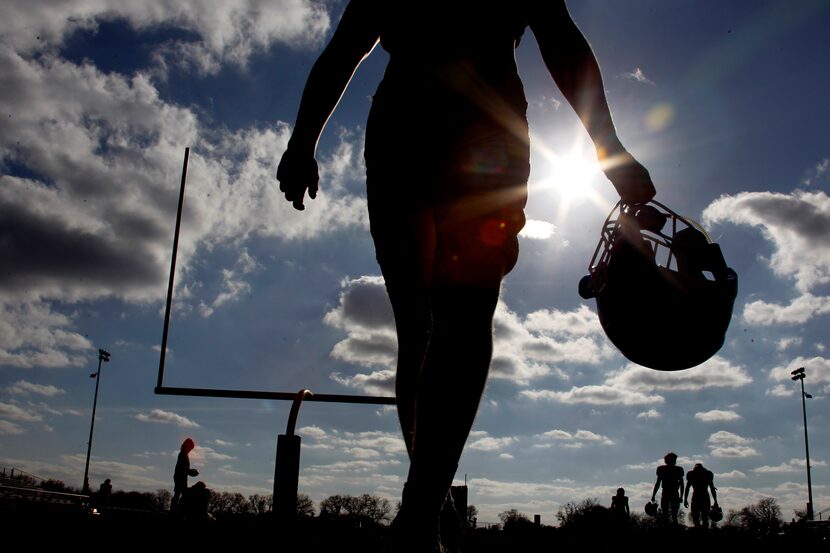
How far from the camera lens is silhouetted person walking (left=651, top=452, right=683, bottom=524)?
1020 centimetres

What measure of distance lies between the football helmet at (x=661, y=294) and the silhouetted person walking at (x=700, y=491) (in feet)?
30.5

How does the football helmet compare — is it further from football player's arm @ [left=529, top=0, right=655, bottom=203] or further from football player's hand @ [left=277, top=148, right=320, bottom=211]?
football player's hand @ [left=277, top=148, right=320, bottom=211]

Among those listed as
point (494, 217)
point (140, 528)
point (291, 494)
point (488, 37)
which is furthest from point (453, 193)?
point (140, 528)

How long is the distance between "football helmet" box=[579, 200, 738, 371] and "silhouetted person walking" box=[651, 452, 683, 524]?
9351mm

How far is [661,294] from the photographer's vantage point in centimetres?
192

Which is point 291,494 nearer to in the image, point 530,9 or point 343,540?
point 343,540

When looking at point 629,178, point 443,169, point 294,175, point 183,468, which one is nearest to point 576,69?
point 629,178

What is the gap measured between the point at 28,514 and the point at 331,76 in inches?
62.6

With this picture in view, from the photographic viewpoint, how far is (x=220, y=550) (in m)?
1.80

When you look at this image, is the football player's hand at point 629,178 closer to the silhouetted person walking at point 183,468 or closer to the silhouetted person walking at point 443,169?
the silhouetted person walking at point 443,169

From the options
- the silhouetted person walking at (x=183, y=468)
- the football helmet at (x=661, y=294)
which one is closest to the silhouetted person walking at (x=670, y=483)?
the silhouetted person walking at (x=183, y=468)

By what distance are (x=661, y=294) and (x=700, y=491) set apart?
980 centimetres

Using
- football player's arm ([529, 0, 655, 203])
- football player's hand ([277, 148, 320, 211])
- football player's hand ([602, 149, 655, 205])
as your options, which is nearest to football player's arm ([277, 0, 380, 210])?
football player's hand ([277, 148, 320, 211])

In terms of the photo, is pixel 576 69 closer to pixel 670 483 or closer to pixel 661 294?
pixel 661 294
